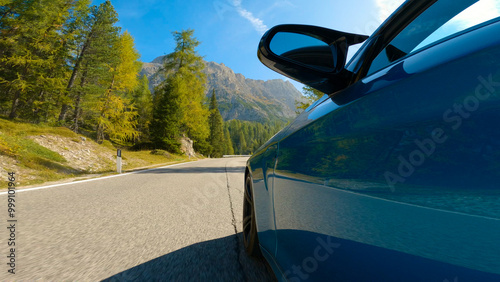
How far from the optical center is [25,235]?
2561 mm

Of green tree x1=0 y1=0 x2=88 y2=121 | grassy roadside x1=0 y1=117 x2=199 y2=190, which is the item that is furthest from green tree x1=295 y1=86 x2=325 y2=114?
green tree x1=0 y1=0 x2=88 y2=121

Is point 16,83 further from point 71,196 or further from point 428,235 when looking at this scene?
point 428,235

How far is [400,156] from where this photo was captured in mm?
645

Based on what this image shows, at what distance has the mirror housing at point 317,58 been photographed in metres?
1.14

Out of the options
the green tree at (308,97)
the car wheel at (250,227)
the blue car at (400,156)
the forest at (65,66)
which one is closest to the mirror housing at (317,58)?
the blue car at (400,156)

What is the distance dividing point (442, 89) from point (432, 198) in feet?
0.83

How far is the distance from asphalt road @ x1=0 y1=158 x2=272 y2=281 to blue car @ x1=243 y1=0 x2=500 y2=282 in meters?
0.90

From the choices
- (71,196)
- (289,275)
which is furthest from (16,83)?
(289,275)

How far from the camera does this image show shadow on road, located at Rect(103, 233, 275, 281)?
1.76m

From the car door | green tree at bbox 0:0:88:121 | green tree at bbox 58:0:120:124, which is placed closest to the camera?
the car door

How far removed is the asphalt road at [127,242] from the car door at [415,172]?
1.10m

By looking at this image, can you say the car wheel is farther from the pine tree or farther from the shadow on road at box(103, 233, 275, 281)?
the pine tree

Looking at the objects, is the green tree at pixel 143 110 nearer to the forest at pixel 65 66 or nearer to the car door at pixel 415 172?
the forest at pixel 65 66

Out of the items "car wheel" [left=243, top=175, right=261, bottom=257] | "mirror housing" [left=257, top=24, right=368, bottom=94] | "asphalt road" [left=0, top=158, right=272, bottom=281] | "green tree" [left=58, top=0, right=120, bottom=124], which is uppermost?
"green tree" [left=58, top=0, right=120, bottom=124]
